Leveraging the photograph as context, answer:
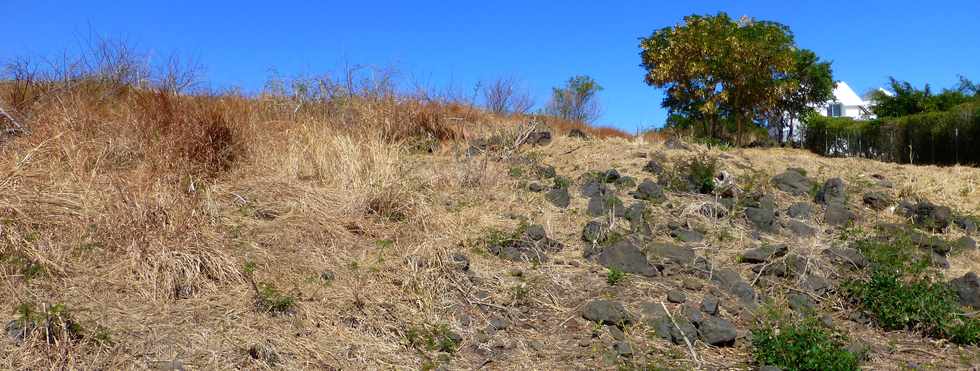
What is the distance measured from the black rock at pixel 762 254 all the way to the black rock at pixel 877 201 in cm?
190

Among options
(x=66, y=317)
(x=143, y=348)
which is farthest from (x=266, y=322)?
(x=66, y=317)

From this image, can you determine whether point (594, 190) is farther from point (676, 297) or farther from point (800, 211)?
point (676, 297)

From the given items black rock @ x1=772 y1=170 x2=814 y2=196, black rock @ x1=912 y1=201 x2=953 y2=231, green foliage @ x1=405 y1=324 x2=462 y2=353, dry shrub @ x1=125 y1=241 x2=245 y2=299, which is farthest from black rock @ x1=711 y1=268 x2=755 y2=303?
dry shrub @ x1=125 y1=241 x2=245 y2=299

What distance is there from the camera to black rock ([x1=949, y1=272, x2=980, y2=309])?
5.31m

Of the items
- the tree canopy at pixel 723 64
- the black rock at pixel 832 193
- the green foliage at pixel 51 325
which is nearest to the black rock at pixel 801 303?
the black rock at pixel 832 193

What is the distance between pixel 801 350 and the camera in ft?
13.7

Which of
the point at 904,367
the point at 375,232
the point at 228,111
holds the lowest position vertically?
the point at 904,367

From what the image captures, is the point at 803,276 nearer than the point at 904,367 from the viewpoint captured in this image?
No

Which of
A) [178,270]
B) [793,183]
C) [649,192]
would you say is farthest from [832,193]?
[178,270]

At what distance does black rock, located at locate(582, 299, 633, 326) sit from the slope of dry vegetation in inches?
2.7

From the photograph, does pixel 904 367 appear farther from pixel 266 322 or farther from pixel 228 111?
pixel 228 111

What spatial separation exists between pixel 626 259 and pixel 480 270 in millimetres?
1026

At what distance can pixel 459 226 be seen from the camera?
6.02 metres

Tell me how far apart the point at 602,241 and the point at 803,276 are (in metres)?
1.39
